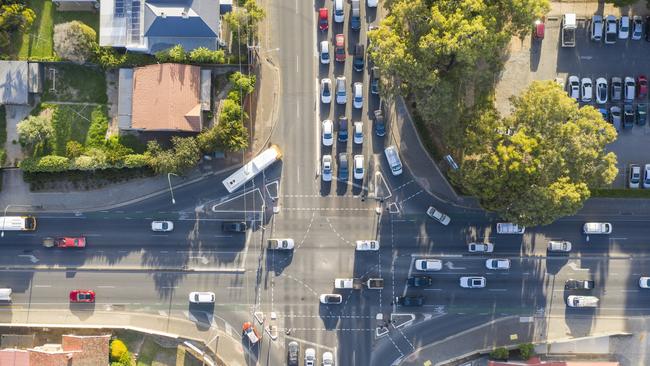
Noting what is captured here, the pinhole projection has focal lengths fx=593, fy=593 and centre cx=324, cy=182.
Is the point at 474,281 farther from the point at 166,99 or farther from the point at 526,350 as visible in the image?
the point at 166,99

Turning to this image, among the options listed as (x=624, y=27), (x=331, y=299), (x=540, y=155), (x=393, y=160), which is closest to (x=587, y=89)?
(x=624, y=27)

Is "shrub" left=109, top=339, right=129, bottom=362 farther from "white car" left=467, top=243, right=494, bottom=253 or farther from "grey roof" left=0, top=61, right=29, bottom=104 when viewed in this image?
"white car" left=467, top=243, right=494, bottom=253

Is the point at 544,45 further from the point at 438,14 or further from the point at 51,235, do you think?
the point at 51,235

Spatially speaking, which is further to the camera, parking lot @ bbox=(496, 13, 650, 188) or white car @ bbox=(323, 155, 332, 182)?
parking lot @ bbox=(496, 13, 650, 188)

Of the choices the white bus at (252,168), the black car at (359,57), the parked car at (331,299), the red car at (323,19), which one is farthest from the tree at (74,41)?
the parked car at (331,299)

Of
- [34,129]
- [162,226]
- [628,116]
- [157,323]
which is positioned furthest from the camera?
[157,323]

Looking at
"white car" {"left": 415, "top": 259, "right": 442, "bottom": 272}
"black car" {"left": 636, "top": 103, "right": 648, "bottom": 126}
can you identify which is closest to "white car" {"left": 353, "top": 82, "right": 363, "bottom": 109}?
"white car" {"left": 415, "top": 259, "right": 442, "bottom": 272}
